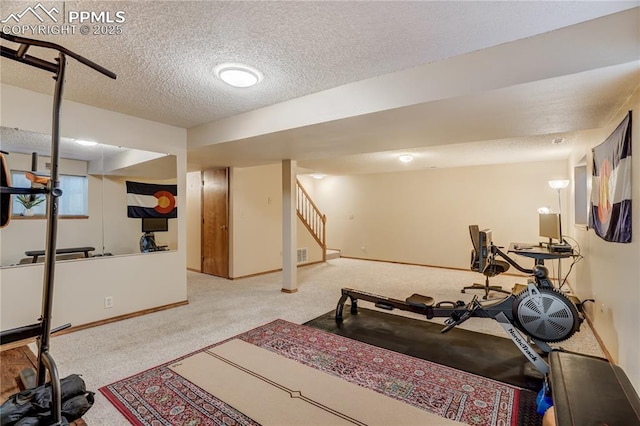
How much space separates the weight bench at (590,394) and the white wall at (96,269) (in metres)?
4.10

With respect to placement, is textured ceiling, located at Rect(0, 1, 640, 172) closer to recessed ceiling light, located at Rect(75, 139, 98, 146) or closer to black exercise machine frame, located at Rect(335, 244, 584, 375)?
recessed ceiling light, located at Rect(75, 139, 98, 146)

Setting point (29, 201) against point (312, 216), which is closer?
point (29, 201)

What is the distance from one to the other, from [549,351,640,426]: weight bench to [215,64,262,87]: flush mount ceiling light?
2882mm

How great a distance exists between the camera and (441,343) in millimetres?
3035

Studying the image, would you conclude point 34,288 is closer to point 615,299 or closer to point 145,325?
point 145,325

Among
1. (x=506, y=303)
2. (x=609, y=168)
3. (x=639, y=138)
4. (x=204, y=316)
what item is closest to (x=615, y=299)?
(x=506, y=303)

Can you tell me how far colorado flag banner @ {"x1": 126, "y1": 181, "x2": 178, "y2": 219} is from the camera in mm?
3820

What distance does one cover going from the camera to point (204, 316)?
379 centimetres

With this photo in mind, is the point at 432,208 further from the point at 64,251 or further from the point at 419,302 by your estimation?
the point at 64,251

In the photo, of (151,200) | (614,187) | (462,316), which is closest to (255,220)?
(151,200)

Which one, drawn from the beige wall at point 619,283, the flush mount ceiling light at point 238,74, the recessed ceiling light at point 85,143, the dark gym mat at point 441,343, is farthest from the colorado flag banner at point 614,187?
the recessed ceiling light at point 85,143

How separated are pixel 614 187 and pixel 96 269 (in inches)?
195

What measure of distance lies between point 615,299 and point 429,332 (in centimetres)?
159

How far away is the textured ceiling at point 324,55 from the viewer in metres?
1.79
